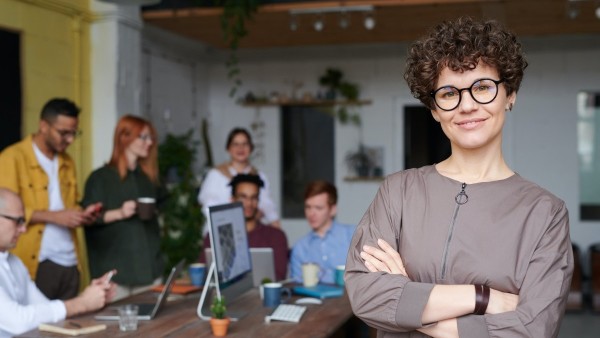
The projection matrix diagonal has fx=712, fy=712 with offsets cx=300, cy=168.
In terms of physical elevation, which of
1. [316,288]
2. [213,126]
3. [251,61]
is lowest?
[316,288]

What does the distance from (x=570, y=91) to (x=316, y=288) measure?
4871 millimetres

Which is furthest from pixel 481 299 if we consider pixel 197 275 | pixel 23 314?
pixel 197 275

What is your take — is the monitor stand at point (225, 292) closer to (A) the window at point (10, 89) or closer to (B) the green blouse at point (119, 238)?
A: (B) the green blouse at point (119, 238)

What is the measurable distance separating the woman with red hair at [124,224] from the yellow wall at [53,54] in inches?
52.3

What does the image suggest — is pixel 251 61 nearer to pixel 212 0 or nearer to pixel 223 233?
pixel 212 0

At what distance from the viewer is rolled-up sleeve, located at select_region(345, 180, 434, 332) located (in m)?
1.50

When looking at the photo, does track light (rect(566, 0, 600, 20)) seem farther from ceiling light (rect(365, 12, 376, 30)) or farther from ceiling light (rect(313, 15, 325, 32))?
ceiling light (rect(313, 15, 325, 32))

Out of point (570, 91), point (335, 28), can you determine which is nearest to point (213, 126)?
point (335, 28)

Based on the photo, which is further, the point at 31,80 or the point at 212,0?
the point at 212,0

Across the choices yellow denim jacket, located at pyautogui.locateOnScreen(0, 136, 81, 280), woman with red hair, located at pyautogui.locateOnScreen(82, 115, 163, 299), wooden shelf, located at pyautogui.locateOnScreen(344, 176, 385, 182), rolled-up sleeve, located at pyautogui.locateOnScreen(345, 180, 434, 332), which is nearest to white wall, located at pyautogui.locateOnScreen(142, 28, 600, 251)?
wooden shelf, located at pyautogui.locateOnScreen(344, 176, 385, 182)

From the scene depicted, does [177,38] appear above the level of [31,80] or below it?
above

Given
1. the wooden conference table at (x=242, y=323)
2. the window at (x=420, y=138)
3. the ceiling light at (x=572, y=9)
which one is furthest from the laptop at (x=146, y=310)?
the window at (x=420, y=138)

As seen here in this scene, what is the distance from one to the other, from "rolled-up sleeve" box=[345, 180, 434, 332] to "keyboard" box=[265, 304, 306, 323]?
1.26 metres

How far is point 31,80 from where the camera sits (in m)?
4.94
